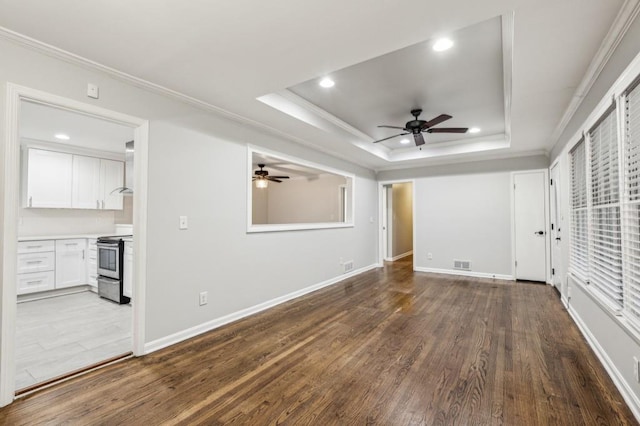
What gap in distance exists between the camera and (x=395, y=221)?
326 inches

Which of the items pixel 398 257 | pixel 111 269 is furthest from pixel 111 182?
pixel 398 257

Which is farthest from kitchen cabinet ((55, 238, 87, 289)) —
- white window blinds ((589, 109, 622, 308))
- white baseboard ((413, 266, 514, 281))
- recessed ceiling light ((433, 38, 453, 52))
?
white window blinds ((589, 109, 622, 308))

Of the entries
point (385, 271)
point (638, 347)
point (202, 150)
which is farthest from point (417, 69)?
point (385, 271)

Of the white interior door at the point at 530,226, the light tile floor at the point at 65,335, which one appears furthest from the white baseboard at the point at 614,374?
the light tile floor at the point at 65,335

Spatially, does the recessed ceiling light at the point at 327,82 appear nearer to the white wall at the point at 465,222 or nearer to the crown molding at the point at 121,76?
the crown molding at the point at 121,76

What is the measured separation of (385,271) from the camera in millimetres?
6395

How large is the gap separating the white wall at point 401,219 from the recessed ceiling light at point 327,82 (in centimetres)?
506

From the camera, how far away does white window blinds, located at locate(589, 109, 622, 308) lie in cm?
216

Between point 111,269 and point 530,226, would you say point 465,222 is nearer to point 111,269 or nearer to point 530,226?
point 530,226

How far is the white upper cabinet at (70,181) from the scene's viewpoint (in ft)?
15.0

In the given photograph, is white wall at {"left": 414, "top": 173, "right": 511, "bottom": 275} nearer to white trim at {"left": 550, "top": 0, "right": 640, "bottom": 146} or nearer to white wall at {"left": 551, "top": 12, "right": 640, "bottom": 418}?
white wall at {"left": 551, "top": 12, "right": 640, "bottom": 418}

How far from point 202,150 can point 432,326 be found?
3.11m

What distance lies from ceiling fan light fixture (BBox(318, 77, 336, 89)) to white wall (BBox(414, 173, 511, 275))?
3.96 metres

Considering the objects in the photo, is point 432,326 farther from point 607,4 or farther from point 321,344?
point 607,4
